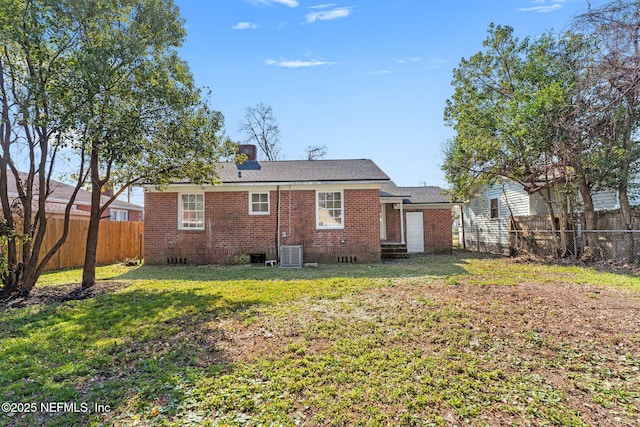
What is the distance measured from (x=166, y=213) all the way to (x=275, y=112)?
971 inches

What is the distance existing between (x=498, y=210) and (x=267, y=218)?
41.8ft

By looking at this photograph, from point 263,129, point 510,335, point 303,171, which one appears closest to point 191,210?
point 303,171

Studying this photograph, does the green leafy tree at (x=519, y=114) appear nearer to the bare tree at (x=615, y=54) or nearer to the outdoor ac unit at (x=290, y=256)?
the bare tree at (x=615, y=54)

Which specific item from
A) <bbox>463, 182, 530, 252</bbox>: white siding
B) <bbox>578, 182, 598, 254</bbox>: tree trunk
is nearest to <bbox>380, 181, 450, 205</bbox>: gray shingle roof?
<bbox>463, 182, 530, 252</bbox>: white siding

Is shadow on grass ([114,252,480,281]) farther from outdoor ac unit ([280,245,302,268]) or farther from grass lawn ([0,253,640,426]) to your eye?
grass lawn ([0,253,640,426])

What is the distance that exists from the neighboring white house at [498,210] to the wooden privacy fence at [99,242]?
672 inches

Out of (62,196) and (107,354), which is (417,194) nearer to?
(107,354)

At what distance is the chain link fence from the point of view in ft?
34.0

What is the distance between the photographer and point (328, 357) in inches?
154

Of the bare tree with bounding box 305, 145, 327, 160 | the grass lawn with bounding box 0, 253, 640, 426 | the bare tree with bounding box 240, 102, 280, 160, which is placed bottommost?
the grass lawn with bounding box 0, 253, 640, 426

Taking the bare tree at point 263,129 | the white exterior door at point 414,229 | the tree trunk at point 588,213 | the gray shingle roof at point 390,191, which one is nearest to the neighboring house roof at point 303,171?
the gray shingle roof at point 390,191

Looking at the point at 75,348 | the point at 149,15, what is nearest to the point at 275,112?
the point at 149,15

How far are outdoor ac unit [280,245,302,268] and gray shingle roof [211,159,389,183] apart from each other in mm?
2598

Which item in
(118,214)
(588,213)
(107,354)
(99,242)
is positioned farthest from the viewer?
(118,214)
